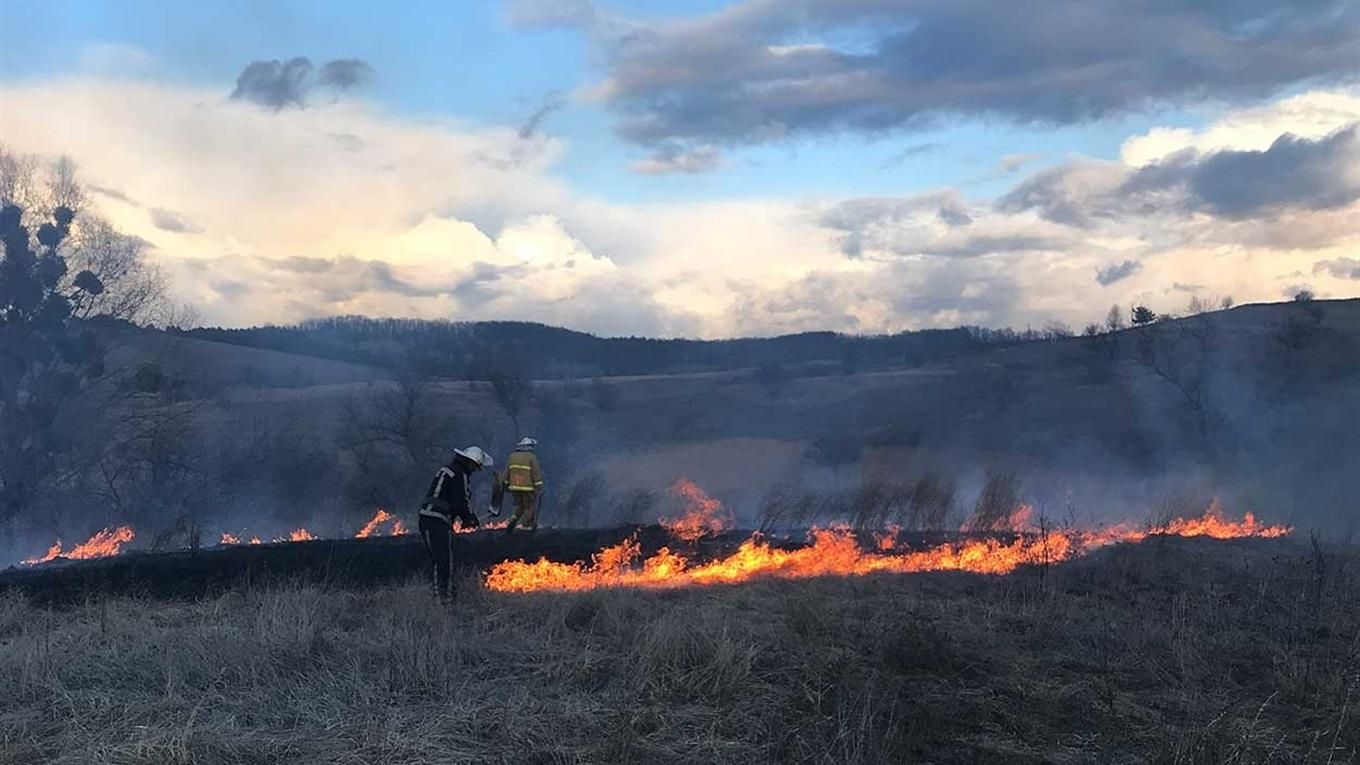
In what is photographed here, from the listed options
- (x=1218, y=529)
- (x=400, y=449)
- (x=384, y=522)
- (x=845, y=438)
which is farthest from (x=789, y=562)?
(x=845, y=438)

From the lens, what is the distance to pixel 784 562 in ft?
51.2

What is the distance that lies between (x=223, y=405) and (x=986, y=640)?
35367 millimetres

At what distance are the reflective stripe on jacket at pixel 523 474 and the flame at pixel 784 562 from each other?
1123 mm

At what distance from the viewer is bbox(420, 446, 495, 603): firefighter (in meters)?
11.6

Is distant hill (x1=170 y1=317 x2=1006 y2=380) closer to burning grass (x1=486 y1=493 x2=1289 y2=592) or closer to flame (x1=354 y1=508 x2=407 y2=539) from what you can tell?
flame (x1=354 y1=508 x2=407 y2=539)

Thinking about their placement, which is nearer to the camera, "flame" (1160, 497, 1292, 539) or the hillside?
"flame" (1160, 497, 1292, 539)

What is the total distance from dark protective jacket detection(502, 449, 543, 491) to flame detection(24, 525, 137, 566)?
938cm

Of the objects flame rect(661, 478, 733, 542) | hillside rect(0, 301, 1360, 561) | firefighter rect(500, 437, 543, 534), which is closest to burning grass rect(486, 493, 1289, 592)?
firefighter rect(500, 437, 543, 534)

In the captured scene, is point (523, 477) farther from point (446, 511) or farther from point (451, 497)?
point (446, 511)

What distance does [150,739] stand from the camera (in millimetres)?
5785

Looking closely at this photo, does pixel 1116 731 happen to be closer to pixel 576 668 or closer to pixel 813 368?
pixel 576 668

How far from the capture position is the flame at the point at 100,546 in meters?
20.5

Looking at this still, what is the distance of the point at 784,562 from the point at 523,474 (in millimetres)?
4093

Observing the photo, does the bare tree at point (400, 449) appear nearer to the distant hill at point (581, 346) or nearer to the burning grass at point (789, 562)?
the burning grass at point (789, 562)
